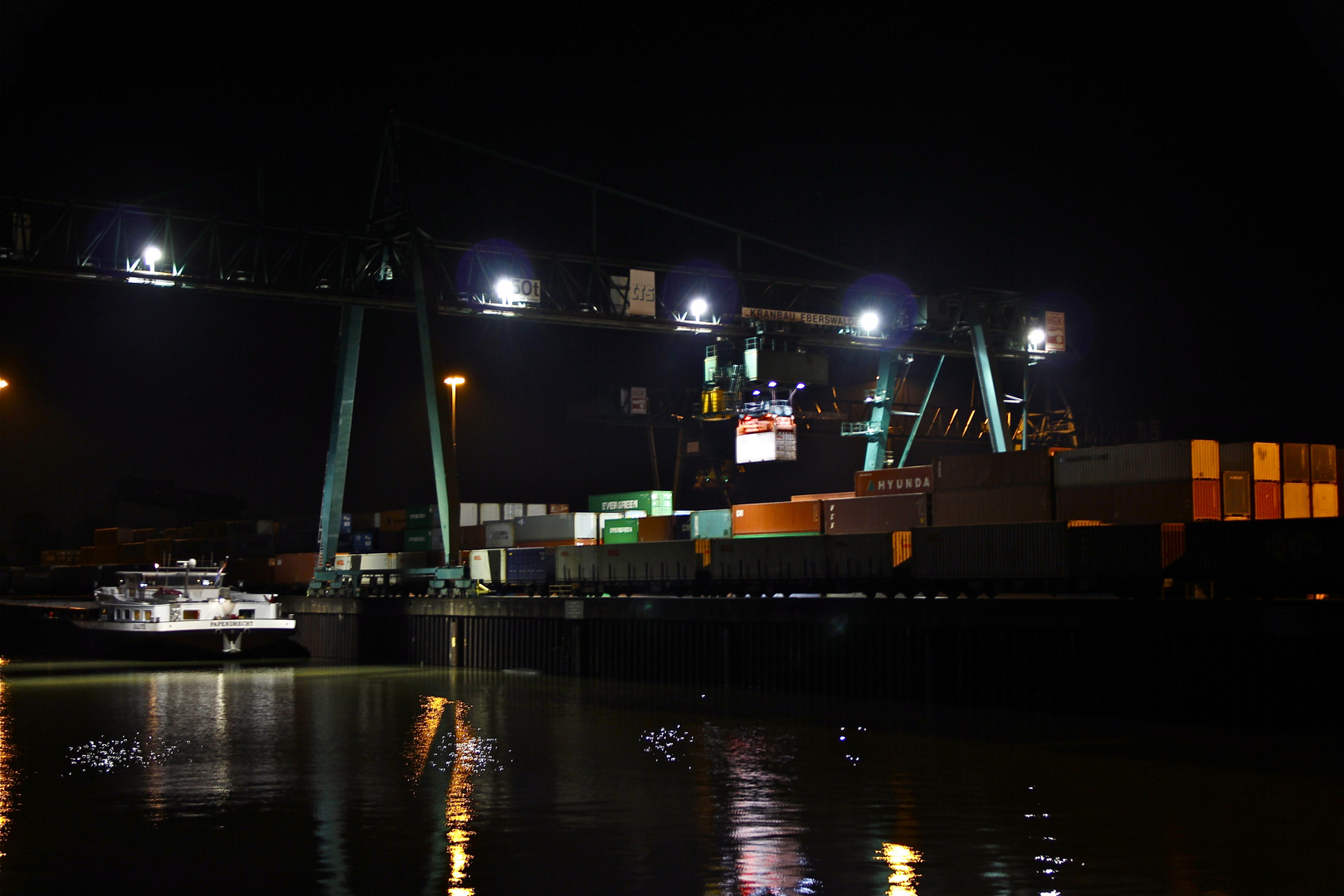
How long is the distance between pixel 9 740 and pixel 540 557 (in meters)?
24.9

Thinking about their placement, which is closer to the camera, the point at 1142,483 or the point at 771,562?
the point at 1142,483

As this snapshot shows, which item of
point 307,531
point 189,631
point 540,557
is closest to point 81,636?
point 189,631

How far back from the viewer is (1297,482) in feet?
107

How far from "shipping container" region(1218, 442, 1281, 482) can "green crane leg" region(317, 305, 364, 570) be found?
114ft

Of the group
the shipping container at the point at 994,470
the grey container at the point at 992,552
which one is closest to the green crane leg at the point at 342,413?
the shipping container at the point at 994,470

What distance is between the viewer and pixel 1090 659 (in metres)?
27.9

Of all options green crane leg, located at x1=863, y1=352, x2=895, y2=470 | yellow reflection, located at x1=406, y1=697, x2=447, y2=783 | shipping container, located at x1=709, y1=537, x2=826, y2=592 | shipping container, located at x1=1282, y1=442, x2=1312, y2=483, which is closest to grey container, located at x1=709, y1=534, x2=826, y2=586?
shipping container, located at x1=709, y1=537, x2=826, y2=592

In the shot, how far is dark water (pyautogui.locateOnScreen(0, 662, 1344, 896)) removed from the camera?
1410 centimetres

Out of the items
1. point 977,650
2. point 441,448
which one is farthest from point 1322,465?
point 441,448

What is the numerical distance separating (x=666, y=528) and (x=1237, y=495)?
24255 millimetres

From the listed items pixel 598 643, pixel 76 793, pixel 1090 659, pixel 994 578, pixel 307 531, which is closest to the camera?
pixel 76 793

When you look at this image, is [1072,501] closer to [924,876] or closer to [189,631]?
[924,876]

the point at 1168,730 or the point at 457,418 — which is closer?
the point at 1168,730

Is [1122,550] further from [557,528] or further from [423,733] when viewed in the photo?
[557,528]
